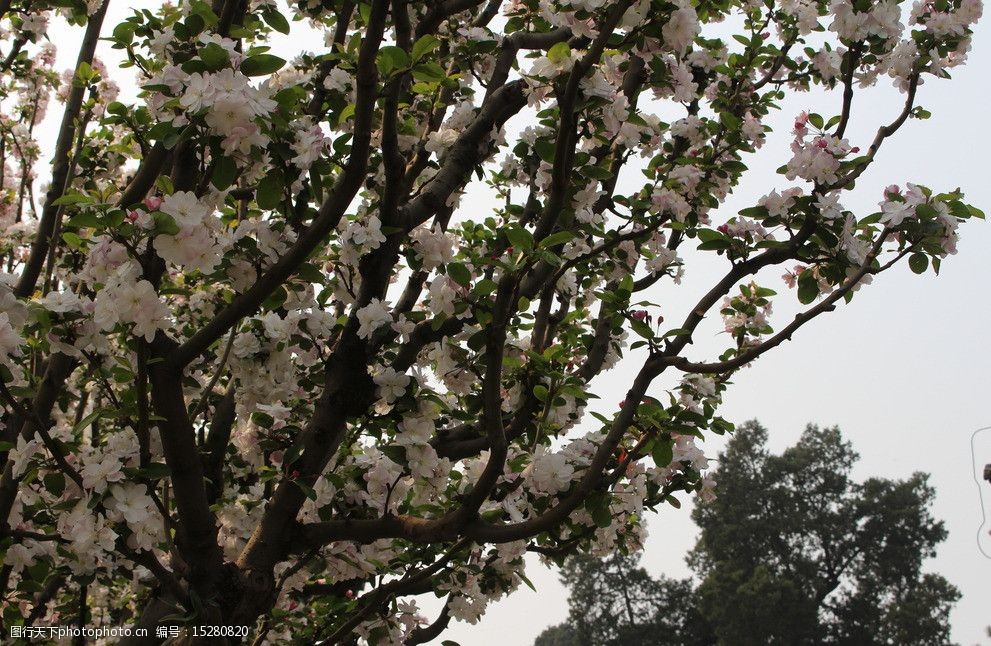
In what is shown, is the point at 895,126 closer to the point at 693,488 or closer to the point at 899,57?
the point at 899,57

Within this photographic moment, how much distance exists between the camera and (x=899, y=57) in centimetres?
352

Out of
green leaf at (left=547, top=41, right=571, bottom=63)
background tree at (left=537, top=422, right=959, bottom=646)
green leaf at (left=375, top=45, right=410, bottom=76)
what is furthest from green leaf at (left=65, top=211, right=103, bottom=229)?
background tree at (left=537, top=422, right=959, bottom=646)

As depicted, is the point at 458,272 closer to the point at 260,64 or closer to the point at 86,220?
the point at 260,64

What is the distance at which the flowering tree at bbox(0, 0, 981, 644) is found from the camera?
2.29m

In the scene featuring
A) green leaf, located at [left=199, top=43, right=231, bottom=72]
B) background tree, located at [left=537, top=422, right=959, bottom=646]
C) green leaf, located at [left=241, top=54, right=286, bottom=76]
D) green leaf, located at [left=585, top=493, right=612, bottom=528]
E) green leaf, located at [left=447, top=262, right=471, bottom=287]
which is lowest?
green leaf, located at [left=585, top=493, right=612, bottom=528]

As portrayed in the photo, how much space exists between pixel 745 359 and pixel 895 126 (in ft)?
4.99

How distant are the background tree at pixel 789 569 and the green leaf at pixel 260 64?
31373 mm

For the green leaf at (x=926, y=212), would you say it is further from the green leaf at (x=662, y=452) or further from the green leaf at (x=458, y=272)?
the green leaf at (x=458, y=272)

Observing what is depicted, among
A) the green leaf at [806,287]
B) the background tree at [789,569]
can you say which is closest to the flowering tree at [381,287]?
the green leaf at [806,287]

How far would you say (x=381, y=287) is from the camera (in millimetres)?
3104

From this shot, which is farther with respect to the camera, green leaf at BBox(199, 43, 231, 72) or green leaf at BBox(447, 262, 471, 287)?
green leaf at BBox(447, 262, 471, 287)

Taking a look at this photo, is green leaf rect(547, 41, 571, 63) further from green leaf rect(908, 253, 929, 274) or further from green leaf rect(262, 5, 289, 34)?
green leaf rect(908, 253, 929, 274)

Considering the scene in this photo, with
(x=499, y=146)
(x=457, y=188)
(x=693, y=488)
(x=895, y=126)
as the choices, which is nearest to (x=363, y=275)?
(x=457, y=188)

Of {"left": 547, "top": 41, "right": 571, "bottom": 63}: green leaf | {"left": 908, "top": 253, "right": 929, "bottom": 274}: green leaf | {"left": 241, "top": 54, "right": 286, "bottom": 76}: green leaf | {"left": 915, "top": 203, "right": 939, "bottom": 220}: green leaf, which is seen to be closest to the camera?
{"left": 241, "top": 54, "right": 286, "bottom": 76}: green leaf
